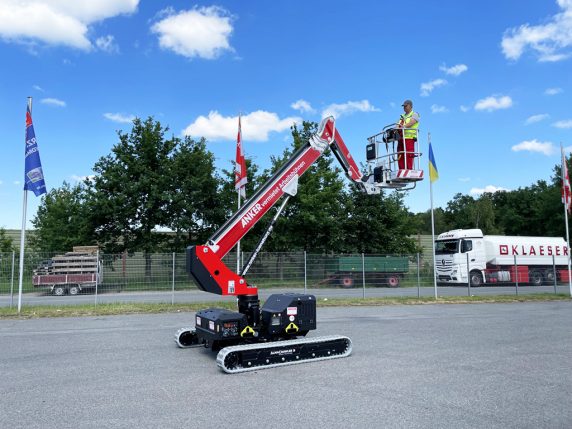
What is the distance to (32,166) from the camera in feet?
49.4

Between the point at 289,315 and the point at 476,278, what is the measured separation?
79.4 ft

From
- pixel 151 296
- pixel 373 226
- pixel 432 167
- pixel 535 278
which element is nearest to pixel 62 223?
pixel 151 296

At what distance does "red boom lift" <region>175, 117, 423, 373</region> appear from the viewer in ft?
24.7

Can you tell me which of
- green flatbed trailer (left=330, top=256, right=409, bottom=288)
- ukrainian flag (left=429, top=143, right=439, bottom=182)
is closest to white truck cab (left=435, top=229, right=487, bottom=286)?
green flatbed trailer (left=330, top=256, right=409, bottom=288)

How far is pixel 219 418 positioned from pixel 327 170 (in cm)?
2826

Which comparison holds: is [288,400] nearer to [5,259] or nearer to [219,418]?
[219,418]

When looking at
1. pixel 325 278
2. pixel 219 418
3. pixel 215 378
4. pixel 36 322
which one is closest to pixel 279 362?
pixel 215 378

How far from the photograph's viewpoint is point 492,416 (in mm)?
5055

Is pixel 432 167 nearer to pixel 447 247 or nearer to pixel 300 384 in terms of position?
pixel 447 247

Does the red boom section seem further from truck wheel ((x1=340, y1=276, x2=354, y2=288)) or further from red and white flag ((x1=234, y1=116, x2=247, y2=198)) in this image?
truck wheel ((x1=340, y1=276, x2=354, y2=288))

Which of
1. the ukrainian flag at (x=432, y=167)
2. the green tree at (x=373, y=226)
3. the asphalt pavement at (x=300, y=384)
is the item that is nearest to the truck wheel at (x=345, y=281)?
the ukrainian flag at (x=432, y=167)

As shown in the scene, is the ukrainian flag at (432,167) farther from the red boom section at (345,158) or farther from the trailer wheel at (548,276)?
the trailer wheel at (548,276)

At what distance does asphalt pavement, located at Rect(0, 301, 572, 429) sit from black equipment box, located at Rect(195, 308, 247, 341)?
1.50 feet

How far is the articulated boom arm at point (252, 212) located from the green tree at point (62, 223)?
76.0ft
